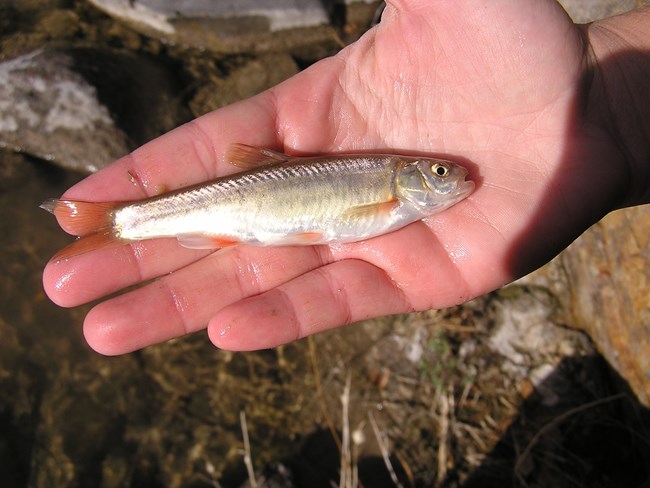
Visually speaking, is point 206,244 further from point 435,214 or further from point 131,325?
point 435,214

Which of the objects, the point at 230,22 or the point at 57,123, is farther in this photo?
the point at 230,22

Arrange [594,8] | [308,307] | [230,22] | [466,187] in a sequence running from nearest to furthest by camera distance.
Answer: [308,307] → [466,187] → [594,8] → [230,22]

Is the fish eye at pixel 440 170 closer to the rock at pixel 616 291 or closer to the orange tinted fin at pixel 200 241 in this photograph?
the orange tinted fin at pixel 200 241

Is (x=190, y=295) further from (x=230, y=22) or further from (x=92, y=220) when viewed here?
(x=230, y=22)

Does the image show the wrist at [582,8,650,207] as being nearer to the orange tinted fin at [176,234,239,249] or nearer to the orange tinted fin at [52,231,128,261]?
the orange tinted fin at [176,234,239,249]

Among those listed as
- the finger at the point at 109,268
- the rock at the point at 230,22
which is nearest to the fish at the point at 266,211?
the finger at the point at 109,268

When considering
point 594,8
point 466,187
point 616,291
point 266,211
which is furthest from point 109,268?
point 594,8

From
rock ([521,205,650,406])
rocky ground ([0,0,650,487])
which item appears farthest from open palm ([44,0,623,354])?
rocky ground ([0,0,650,487])
